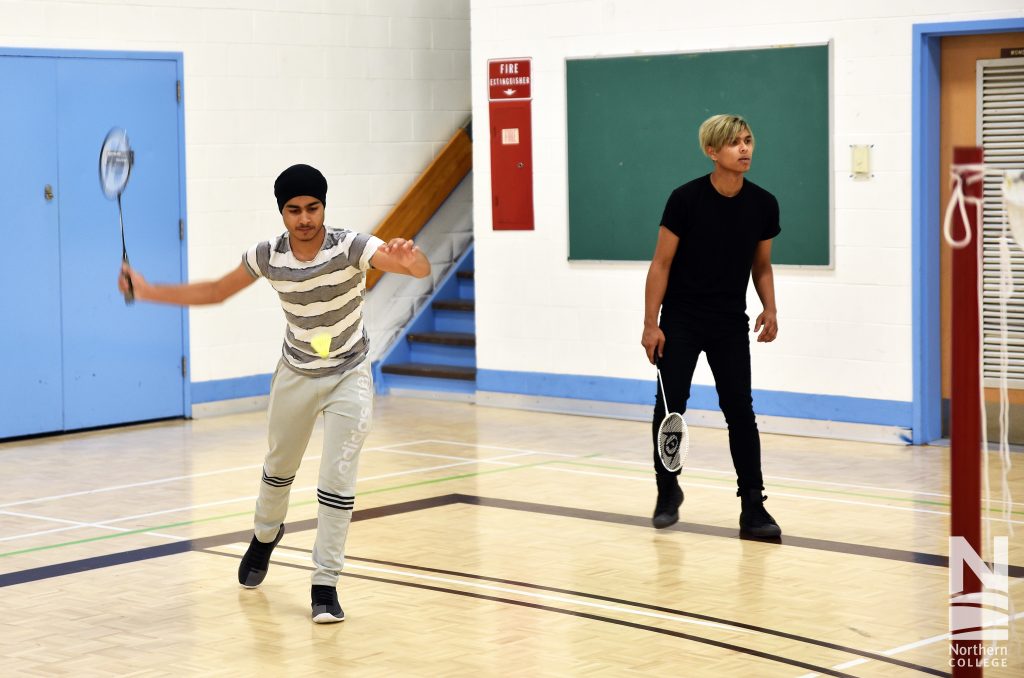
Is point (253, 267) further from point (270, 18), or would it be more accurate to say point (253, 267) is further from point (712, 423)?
point (270, 18)

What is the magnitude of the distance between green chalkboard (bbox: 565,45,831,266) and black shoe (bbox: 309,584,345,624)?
5491 millimetres

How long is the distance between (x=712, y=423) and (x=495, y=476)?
95.4 inches

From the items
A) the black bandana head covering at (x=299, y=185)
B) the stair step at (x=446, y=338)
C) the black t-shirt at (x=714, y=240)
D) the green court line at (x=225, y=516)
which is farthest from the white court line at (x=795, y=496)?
the black bandana head covering at (x=299, y=185)

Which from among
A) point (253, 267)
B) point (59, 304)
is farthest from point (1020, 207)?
point (59, 304)

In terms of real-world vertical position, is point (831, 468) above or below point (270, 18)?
below

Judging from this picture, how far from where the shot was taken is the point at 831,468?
31.4 ft

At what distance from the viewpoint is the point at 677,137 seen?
444 inches

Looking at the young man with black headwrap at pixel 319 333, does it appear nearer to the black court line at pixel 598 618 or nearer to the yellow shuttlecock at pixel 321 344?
the yellow shuttlecock at pixel 321 344

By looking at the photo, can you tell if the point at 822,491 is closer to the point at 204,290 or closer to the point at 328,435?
the point at 328,435

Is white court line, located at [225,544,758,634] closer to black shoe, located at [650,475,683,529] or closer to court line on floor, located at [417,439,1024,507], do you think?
black shoe, located at [650,475,683,529]

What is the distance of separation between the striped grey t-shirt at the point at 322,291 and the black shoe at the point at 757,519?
2.33 meters

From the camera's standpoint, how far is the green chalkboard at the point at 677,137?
10.6 metres

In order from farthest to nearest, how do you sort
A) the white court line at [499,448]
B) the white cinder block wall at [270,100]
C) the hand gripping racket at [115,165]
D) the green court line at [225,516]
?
1. the white cinder block wall at [270,100]
2. the white court line at [499,448]
3. the green court line at [225,516]
4. the hand gripping racket at [115,165]

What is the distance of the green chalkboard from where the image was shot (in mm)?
10586
